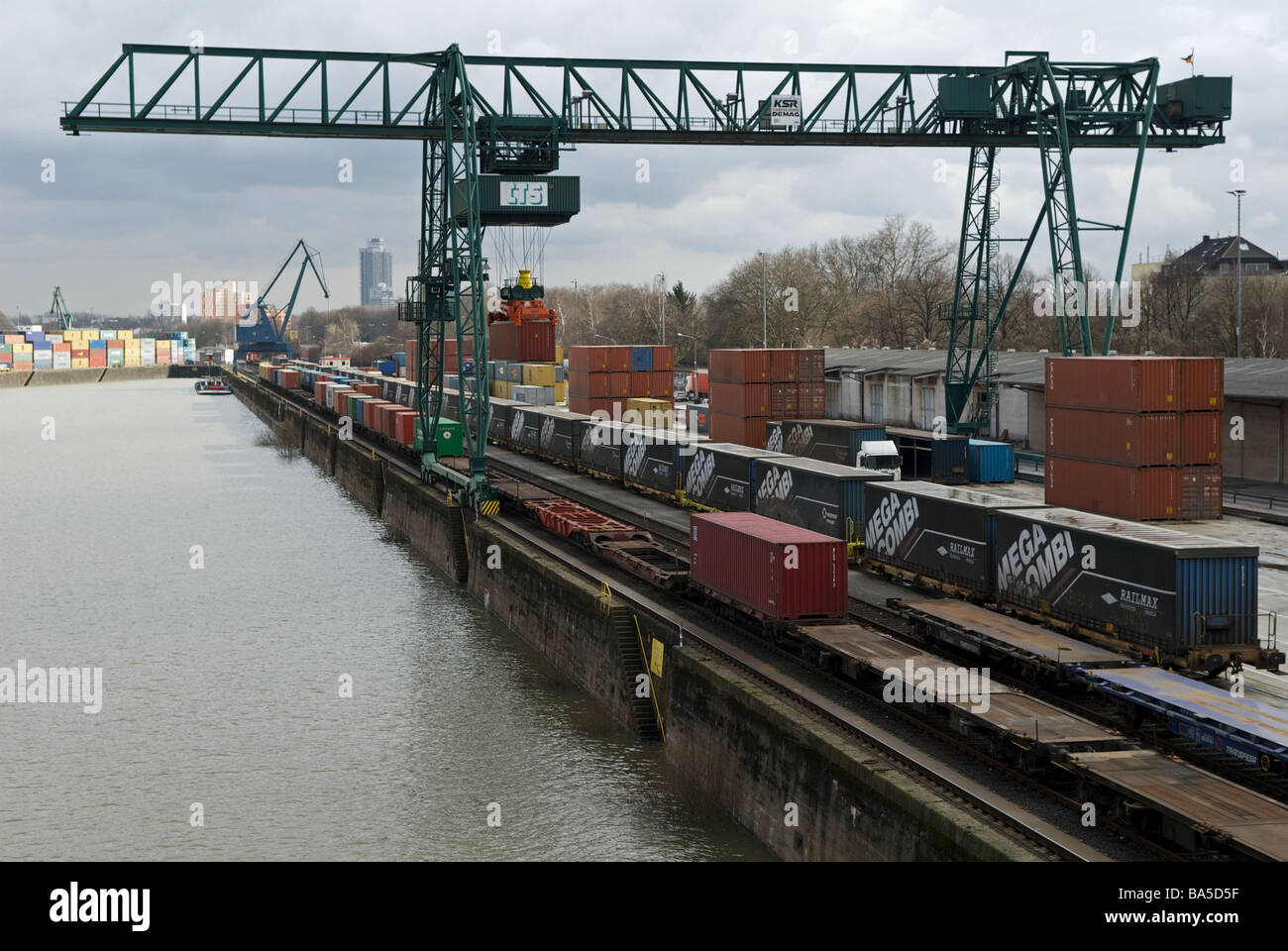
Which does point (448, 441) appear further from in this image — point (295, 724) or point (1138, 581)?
point (1138, 581)

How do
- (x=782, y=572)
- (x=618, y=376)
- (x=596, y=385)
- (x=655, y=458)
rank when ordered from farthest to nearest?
(x=618, y=376) → (x=596, y=385) → (x=655, y=458) → (x=782, y=572)

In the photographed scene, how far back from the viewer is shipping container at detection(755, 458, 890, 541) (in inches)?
1347

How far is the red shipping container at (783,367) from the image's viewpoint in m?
55.8

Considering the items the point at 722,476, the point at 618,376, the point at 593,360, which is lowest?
the point at 722,476

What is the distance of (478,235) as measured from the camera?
4559 cm

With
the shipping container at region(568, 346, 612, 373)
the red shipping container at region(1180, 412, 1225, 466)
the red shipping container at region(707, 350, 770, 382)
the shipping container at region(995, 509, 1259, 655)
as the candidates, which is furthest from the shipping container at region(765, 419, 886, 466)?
the shipping container at region(995, 509, 1259, 655)

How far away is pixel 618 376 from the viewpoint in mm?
70375

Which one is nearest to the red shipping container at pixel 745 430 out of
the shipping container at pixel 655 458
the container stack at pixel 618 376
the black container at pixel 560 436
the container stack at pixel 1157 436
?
the shipping container at pixel 655 458

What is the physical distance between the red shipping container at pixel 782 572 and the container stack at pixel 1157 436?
48.3ft

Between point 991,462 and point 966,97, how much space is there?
15.1 m

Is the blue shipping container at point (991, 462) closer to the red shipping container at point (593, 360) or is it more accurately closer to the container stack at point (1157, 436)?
the container stack at point (1157, 436)

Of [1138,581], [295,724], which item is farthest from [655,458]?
[1138,581]
